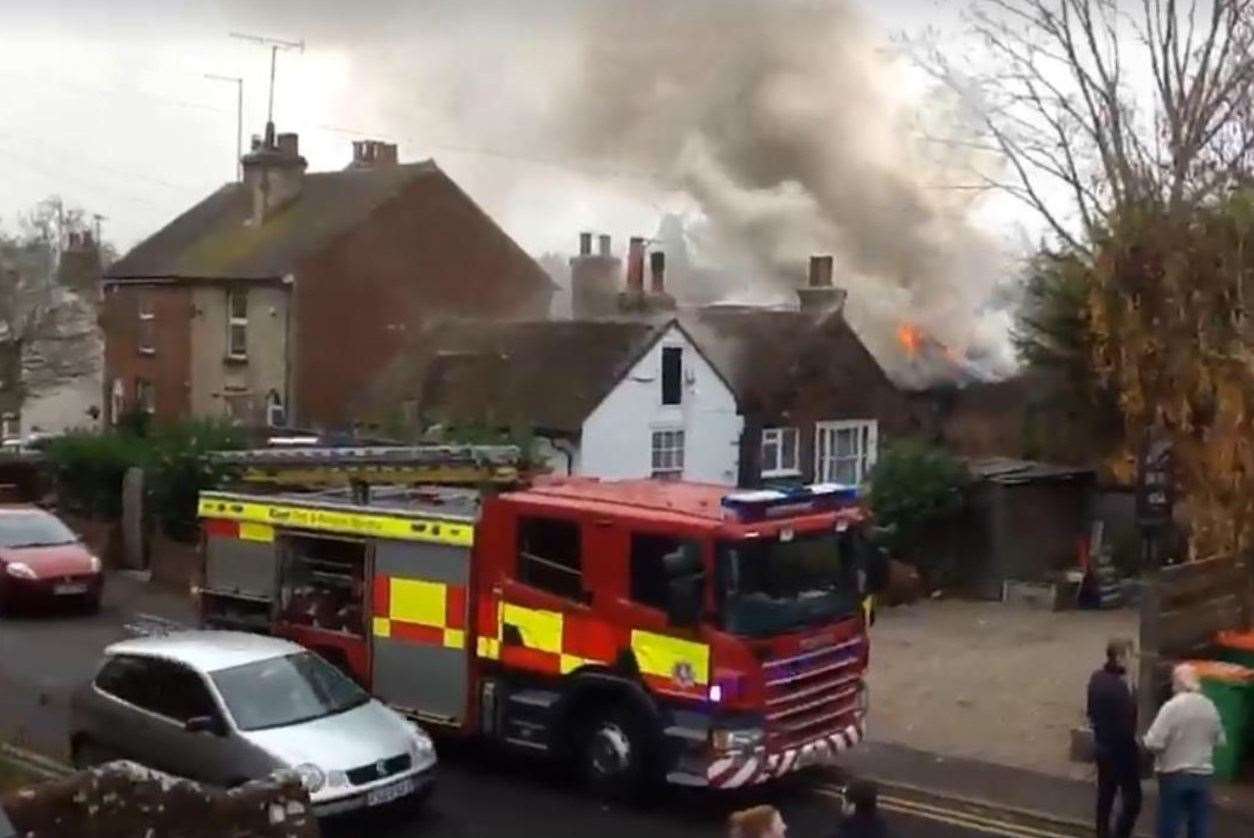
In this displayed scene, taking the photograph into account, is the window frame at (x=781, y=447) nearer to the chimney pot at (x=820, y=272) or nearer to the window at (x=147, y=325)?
the chimney pot at (x=820, y=272)

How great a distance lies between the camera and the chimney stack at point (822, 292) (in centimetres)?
3156

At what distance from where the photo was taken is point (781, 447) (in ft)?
105

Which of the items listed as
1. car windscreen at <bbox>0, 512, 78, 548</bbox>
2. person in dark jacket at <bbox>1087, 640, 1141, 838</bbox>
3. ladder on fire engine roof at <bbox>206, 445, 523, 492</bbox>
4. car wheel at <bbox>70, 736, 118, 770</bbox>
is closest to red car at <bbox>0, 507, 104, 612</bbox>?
car windscreen at <bbox>0, 512, 78, 548</bbox>

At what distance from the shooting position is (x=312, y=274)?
32562 mm

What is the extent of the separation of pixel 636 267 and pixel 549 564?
2208 cm

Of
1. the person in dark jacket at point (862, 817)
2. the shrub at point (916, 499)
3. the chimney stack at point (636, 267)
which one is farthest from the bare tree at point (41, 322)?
the person in dark jacket at point (862, 817)

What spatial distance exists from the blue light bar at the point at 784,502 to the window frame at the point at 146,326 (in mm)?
26073

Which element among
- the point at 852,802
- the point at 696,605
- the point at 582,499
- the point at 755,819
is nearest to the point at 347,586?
the point at 582,499

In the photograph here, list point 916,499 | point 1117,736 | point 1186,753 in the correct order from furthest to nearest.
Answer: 1. point 916,499
2. point 1117,736
3. point 1186,753

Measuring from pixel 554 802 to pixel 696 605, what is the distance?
198 centimetres

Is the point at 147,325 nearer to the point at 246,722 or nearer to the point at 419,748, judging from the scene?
the point at 246,722

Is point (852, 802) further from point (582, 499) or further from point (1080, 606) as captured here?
point (1080, 606)

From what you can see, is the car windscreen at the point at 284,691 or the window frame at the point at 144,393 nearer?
the car windscreen at the point at 284,691

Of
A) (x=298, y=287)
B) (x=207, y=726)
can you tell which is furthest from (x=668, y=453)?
(x=207, y=726)
